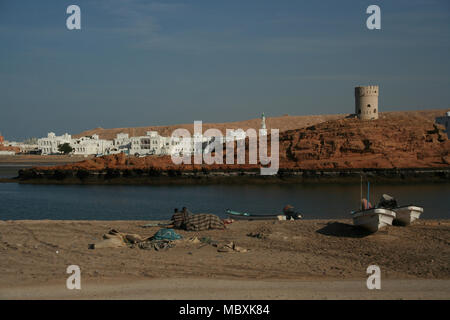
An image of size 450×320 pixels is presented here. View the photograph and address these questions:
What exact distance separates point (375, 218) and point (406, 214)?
1.83 m

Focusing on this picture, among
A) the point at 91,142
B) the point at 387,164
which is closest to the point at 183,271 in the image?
the point at 387,164

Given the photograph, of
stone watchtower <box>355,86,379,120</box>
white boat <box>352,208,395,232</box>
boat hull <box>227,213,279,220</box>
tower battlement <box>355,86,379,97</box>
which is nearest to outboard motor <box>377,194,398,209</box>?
white boat <box>352,208,395,232</box>

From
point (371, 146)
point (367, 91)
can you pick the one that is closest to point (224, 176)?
point (371, 146)

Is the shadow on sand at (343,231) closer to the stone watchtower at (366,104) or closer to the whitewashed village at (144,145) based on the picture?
the stone watchtower at (366,104)

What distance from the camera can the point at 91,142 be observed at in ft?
327

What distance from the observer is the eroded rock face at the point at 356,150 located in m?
49.1

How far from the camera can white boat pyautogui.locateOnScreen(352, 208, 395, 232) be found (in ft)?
44.6

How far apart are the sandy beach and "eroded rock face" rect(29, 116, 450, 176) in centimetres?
3374

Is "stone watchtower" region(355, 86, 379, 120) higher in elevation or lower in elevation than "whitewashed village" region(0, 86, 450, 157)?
higher

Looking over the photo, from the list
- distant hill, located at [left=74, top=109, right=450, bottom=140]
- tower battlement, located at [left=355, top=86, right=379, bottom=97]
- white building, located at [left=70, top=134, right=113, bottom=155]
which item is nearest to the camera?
tower battlement, located at [left=355, top=86, right=379, bottom=97]

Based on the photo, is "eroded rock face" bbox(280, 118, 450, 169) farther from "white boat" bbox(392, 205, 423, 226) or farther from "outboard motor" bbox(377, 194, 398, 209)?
"outboard motor" bbox(377, 194, 398, 209)

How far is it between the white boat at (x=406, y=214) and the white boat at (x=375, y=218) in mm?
1088

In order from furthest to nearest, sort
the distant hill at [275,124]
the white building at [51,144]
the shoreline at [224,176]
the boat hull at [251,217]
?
the distant hill at [275,124]
the white building at [51,144]
the shoreline at [224,176]
the boat hull at [251,217]

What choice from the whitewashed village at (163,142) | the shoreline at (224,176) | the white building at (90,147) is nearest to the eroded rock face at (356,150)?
the shoreline at (224,176)
